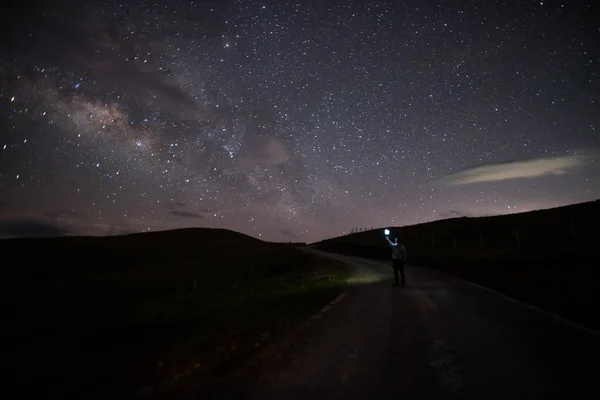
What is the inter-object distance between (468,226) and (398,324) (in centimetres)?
5120

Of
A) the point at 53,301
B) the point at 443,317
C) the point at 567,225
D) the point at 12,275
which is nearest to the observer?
the point at 443,317

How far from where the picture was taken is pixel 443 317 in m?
7.94

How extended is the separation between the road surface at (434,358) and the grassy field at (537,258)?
175 cm

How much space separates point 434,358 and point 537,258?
68.1 feet

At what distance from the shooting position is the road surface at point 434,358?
3.92 meters

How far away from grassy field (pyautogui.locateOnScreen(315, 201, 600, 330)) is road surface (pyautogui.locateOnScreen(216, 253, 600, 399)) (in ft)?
5.74

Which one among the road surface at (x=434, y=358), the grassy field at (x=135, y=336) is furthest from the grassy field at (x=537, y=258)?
the grassy field at (x=135, y=336)

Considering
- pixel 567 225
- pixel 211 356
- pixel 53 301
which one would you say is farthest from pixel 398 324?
pixel 567 225

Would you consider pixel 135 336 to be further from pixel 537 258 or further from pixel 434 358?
pixel 537 258

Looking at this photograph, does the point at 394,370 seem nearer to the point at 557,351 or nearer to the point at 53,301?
the point at 557,351

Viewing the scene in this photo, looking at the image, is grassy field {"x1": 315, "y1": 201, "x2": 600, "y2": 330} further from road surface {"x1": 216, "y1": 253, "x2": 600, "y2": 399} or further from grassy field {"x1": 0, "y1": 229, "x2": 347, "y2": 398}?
grassy field {"x1": 0, "y1": 229, "x2": 347, "y2": 398}

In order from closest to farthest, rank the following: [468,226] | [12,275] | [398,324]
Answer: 1. [398,324]
2. [12,275]
3. [468,226]

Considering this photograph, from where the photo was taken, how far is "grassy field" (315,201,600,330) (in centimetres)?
1005

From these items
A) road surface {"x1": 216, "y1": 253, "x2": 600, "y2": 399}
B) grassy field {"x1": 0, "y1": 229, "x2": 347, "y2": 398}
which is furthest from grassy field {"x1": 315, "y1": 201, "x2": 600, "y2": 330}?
grassy field {"x1": 0, "y1": 229, "x2": 347, "y2": 398}
